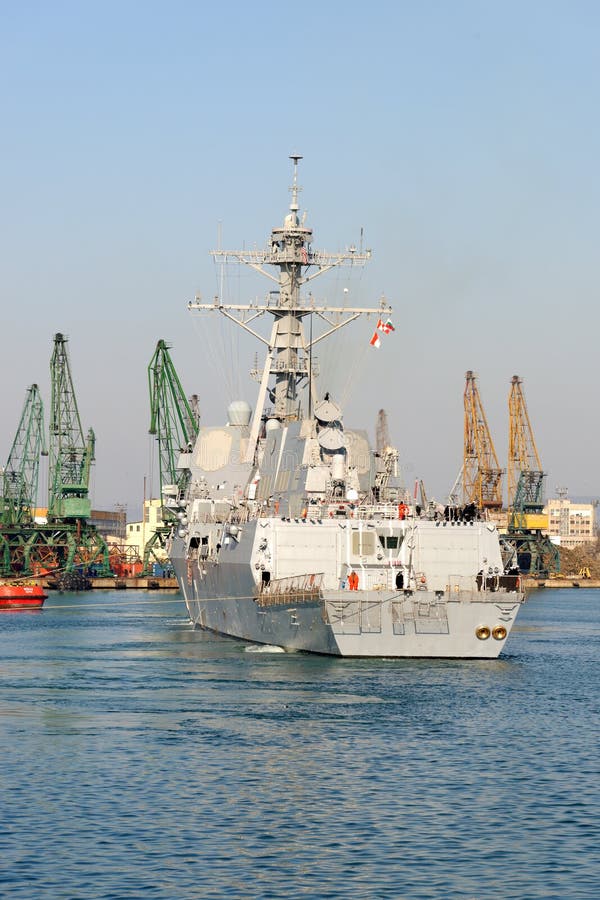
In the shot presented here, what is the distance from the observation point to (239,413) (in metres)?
68.3

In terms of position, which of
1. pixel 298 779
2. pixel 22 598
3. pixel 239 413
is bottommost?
pixel 298 779

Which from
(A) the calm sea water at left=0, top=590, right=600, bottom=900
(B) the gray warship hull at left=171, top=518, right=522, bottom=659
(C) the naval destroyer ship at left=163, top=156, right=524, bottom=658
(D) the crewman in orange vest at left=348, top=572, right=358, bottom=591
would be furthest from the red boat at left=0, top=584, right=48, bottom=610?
(D) the crewman in orange vest at left=348, top=572, right=358, bottom=591

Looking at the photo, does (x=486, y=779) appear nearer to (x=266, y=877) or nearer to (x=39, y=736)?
(x=266, y=877)

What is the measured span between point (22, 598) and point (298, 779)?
6454 centimetres

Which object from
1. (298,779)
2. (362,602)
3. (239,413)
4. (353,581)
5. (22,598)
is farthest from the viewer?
(22,598)

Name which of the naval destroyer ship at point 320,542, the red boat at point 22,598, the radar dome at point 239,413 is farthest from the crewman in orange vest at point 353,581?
the red boat at point 22,598

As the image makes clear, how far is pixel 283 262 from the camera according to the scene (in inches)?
2474

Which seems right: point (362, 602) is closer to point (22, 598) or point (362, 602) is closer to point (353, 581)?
point (353, 581)

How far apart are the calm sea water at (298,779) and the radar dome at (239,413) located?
22.4 meters

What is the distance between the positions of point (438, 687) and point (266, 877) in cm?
1891

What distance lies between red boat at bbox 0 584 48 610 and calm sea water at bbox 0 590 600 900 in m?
41.9

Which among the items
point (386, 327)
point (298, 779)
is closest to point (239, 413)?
point (386, 327)

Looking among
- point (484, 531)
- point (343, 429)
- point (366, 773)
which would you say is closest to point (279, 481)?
point (343, 429)

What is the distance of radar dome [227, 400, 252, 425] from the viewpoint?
223ft
